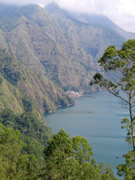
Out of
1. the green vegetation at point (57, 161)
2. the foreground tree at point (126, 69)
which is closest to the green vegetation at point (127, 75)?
the foreground tree at point (126, 69)

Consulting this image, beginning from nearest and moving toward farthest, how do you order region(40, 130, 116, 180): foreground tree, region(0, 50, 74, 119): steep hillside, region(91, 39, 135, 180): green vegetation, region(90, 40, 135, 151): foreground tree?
region(91, 39, 135, 180): green vegetation < region(90, 40, 135, 151): foreground tree < region(40, 130, 116, 180): foreground tree < region(0, 50, 74, 119): steep hillside

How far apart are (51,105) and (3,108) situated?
54.5 m

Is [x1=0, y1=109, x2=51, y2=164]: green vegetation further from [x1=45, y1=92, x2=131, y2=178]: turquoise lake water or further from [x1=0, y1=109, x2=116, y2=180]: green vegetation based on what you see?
[x1=0, y1=109, x2=116, y2=180]: green vegetation

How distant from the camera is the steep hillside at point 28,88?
146750 millimetres

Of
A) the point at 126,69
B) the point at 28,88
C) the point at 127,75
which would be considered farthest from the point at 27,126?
the point at 126,69

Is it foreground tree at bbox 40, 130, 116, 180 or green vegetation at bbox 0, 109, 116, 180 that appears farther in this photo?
green vegetation at bbox 0, 109, 116, 180

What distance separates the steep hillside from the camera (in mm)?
146750

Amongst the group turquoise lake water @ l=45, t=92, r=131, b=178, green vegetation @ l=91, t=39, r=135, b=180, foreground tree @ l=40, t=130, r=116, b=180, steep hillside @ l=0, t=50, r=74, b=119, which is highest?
steep hillside @ l=0, t=50, r=74, b=119

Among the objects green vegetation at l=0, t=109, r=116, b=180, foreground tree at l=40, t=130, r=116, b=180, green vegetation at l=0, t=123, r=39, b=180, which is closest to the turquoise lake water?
green vegetation at l=0, t=123, r=39, b=180

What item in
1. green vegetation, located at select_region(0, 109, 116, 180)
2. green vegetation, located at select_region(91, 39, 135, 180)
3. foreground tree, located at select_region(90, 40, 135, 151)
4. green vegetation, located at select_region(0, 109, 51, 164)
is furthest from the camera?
green vegetation, located at select_region(0, 109, 51, 164)

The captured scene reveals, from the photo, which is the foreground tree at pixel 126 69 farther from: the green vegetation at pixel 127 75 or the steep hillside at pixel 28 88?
the steep hillside at pixel 28 88

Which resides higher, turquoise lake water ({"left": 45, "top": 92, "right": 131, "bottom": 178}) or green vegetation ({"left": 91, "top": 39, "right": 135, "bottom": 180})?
turquoise lake water ({"left": 45, "top": 92, "right": 131, "bottom": 178})

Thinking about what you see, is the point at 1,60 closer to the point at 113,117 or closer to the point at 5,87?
the point at 5,87

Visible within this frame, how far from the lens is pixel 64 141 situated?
22.8 metres
